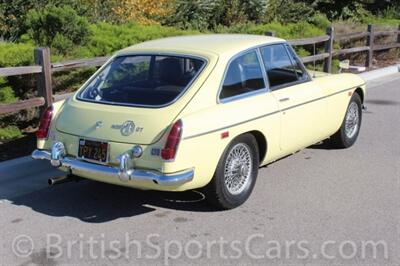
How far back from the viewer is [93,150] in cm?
526

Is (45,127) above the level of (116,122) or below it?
below

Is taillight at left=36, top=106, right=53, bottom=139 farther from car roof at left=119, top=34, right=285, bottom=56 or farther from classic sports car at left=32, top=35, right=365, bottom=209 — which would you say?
car roof at left=119, top=34, right=285, bottom=56

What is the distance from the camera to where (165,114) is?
16.8 feet

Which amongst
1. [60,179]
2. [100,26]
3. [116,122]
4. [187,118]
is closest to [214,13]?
[100,26]

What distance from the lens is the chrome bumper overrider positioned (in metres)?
4.89

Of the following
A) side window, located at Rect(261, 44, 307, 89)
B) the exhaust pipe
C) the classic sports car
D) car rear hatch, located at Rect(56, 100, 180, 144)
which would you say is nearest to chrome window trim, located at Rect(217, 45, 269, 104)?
the classic sports car

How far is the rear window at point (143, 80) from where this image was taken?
17.8 ft

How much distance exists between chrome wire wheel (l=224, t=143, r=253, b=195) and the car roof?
A: 92 cm

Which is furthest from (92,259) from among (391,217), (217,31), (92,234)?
(217,31)

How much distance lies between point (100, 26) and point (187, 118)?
6.24 m

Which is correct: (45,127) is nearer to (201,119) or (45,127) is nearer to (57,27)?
(201,119)

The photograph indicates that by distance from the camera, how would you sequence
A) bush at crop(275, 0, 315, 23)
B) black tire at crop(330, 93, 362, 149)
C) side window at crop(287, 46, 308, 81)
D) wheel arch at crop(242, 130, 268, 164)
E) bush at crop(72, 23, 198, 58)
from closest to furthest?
wheel arch at crop(242, 130, 268, 164) < side window at crop(287, 46, 308, 81) < black tire at crop(330, 93, 362, 149) < bush at crop(72, 23, 198, 58) < bush at crop(275, 0, 315, 23)

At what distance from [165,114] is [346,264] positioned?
1.89m

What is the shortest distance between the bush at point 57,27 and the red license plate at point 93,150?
175 inches
